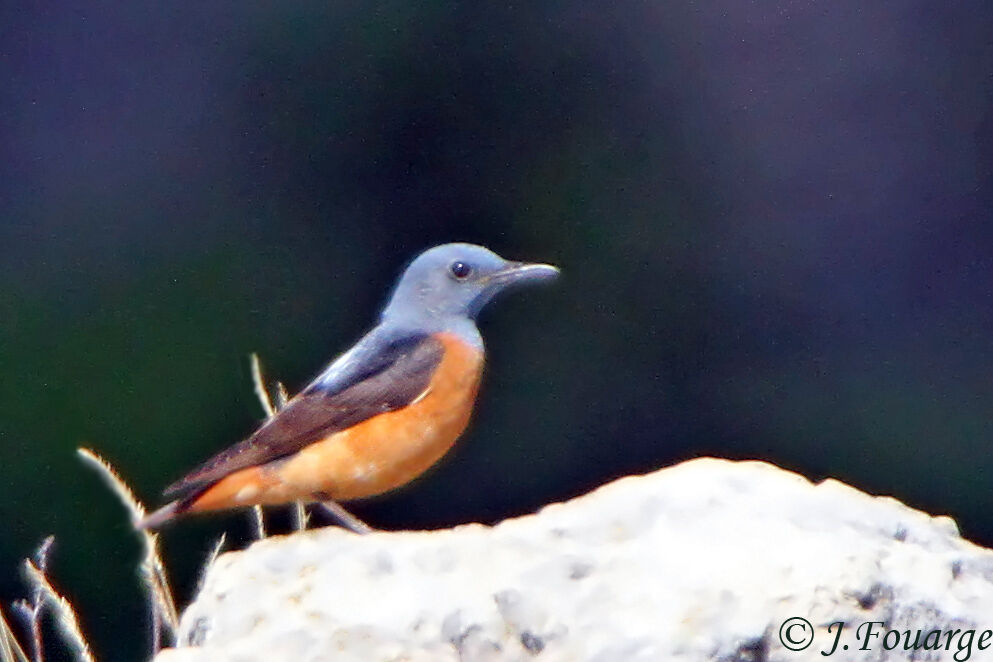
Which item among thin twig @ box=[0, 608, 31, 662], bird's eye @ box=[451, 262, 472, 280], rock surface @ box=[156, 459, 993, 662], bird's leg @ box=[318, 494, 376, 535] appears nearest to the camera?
rock surface @ box=[156, 459, 993, 662]

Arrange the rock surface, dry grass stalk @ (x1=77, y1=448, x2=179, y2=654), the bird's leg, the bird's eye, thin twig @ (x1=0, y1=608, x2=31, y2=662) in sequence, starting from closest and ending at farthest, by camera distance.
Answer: the rock surface
dry grass stalk @ (x1=77, y1=448, x2=179, y2=654)
thin twig @ (x1=0, y1=608, x2=31, y2=662)
the bird's leg
the bird's eye

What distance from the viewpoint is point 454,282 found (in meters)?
3.64

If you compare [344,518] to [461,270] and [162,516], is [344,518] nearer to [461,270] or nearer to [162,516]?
[162,516]

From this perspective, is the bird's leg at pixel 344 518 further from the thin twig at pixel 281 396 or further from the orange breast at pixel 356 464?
the thin twig at pixel 281 396

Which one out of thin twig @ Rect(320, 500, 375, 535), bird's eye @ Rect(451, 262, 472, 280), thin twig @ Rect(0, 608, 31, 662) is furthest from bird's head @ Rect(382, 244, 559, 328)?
thin twig @ Rect(0, 608, 31, 662)

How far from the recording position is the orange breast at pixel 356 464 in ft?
10.9

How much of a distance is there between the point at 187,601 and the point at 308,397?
738 mm

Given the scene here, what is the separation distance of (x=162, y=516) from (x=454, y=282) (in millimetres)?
949

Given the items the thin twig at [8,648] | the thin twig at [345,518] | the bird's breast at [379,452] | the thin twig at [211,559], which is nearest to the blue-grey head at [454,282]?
the bird's breast at [379,452]

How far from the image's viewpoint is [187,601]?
150 inches

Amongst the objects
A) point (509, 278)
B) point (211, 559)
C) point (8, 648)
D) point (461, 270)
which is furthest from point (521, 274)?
point (8, 648)

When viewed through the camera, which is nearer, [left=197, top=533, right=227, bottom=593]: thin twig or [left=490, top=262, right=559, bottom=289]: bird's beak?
[left=197, top=533, right=227, bottom=593]: thin twig

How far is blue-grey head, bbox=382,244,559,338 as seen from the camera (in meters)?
3.62

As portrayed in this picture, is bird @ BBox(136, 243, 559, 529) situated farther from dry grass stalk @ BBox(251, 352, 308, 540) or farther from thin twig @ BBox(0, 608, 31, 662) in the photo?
thin twig @ BBox(0, 608, 31, 662)
